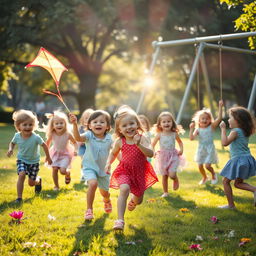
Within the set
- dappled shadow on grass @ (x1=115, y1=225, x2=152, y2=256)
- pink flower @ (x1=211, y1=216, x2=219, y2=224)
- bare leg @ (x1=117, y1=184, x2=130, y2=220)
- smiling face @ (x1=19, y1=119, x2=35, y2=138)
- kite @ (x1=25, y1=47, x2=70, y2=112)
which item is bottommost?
dappled shadow on grass @ (x1=115, y1=225, x2=152, y2=256)

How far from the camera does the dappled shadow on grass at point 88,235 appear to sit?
387cm

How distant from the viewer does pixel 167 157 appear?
23.4 ft

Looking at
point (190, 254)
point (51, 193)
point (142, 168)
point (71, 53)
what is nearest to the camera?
point (190, 254)

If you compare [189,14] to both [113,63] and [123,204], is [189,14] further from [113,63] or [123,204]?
[123,204]

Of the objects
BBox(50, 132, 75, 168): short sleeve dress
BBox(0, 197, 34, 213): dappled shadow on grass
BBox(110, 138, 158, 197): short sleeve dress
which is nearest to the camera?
BBox(110, 138, 158, 197): short sleeve dress

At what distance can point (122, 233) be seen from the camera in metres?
4.41

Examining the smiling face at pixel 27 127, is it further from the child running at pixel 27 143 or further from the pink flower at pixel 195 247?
the pink flower at pixel 195 247

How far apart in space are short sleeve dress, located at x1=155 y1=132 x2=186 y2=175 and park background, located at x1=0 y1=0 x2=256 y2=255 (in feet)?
1.54

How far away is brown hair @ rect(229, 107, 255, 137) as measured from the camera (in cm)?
559

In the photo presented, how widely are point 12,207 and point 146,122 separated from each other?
11.5 ft

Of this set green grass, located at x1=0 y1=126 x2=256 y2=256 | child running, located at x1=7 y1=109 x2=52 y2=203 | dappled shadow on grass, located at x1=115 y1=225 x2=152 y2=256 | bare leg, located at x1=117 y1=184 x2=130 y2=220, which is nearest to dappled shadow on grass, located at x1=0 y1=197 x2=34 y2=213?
green grass, located at x1=0 y1=126 x2=256 y2=256

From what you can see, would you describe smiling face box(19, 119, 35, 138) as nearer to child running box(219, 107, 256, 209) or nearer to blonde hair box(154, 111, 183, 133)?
blonde hair box(154, 111, 183, 133)

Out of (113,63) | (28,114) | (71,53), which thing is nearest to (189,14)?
(71,53)

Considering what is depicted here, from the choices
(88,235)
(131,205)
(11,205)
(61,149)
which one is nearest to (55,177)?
(61,149)
